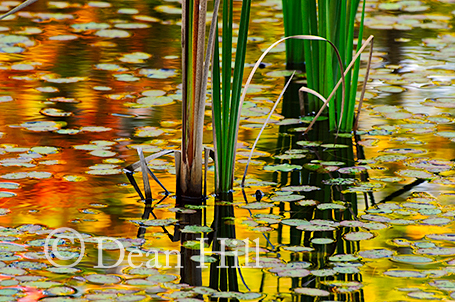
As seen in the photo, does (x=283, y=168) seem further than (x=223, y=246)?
Yes

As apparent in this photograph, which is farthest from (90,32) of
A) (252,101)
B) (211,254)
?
(211,254)

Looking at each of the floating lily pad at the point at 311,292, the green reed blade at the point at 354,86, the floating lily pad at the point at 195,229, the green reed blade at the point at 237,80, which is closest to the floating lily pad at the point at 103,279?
the floating lily pad at the point at 195,229

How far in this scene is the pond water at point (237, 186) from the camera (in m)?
2.02

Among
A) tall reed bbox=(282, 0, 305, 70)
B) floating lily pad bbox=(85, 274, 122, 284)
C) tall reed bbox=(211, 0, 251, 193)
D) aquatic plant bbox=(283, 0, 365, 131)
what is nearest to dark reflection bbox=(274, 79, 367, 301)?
aquatic plant bbox=(283, 0, 365, 131)

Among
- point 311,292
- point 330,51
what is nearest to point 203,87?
point 311,292

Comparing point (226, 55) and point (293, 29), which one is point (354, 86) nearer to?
point (226, 55)

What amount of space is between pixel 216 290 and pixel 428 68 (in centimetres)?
274

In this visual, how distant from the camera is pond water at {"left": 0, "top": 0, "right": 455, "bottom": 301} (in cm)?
202

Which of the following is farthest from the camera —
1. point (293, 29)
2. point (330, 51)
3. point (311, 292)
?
point (293, 29)

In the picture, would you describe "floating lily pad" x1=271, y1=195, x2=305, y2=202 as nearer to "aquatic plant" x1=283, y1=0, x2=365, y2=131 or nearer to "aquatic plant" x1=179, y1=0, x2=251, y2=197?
"aquatic plant" x1=179, y1=0, x2=251, y2=197

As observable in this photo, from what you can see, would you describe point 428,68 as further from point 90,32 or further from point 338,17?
point 90,32

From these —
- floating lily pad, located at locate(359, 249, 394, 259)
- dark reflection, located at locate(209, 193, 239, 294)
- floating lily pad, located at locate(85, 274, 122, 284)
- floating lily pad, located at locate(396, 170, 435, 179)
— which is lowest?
floating lily pad, located at locate(359, 249, 394, 259)

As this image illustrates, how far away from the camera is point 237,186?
2721mm

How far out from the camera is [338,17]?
3.25m
